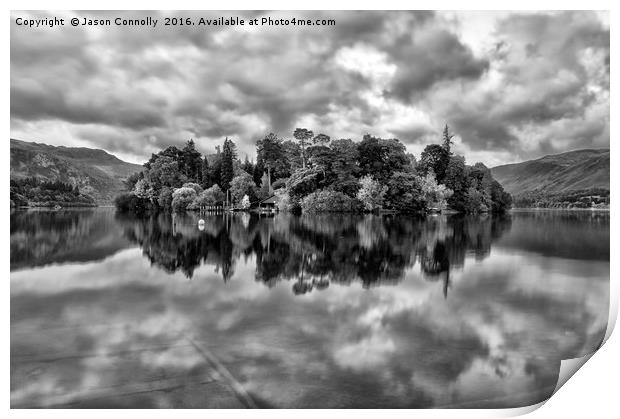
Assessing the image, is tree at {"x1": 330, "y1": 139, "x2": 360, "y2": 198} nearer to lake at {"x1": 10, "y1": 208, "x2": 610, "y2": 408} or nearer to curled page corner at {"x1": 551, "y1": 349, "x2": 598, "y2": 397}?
lake at {"x1": 10, "y1": 208, "x2": 610, "y2": 408}

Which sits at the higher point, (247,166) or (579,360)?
(247,166)

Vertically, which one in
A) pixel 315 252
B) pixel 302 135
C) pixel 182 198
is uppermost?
pixel 302 135

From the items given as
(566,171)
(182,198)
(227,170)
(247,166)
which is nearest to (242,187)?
(247,166)

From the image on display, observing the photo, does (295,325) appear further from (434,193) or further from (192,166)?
(434,193)

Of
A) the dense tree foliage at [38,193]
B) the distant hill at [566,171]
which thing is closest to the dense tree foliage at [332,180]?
the distant hill at [566,171]

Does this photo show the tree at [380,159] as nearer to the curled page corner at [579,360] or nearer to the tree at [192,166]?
the tree at [192,166]

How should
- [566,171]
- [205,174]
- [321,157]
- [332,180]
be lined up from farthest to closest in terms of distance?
[332,180], [321,157], [205,174], [566,171]

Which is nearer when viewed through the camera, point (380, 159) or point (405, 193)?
Answer: point (380, 159)

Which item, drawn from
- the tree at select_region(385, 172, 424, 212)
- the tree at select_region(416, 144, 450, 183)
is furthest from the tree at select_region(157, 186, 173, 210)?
the tree at select_region(416, 144, 450, 183)
